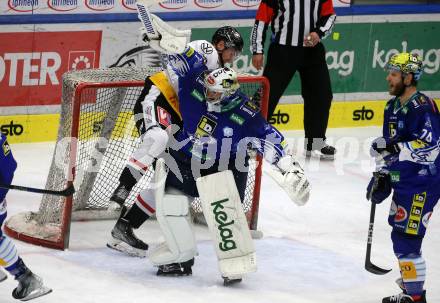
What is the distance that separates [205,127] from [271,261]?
93 centimetres

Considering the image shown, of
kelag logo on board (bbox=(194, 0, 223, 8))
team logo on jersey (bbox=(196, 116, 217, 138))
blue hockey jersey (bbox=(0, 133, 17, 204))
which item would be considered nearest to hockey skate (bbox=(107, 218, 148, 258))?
team logo on jersey (bbox=(196, 116, 217, 138))

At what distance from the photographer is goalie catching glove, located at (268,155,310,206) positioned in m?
5.92

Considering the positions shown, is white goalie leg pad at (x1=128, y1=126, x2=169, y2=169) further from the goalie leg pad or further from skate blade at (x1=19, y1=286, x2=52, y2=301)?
skate blade at (x1=19, y1=286, x2=52, y2=301)

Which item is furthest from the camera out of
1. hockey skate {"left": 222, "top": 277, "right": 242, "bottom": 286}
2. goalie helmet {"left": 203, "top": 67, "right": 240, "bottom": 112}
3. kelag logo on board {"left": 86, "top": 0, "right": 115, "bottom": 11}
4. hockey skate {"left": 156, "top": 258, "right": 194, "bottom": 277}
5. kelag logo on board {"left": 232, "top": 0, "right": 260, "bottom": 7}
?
kelag logo on board {"left": 232, "top": 0, "right": 260, "bottom": 7}

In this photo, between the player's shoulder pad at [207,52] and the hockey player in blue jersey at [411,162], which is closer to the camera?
the hockey player in blue jersey at [411,162]

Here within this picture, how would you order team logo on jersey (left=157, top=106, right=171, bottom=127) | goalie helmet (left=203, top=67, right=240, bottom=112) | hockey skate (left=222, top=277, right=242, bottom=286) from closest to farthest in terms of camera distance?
goalie helmet (left=203, top=67, right=240, bottom=112) < hockey skate (left=222, top=277, right=242, bottom=286) < team logo on jersey (left=157, top=106, right=171, bottom=127)

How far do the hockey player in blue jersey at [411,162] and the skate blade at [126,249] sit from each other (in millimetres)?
1462

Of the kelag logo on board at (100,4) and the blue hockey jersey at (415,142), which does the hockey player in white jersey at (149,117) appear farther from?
the kelag logo on board at (100,4)

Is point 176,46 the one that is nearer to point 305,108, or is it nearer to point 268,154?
point 268,154

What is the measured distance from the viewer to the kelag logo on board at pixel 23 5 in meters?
8.27

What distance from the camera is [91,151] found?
6910mm

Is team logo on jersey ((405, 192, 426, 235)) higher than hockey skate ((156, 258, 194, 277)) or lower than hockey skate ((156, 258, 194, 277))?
higher

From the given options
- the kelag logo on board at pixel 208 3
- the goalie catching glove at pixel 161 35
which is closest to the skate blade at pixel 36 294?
the goalie catching glove at pixel 161 35

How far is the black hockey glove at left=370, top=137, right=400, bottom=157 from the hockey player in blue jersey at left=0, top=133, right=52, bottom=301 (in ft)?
5.57
